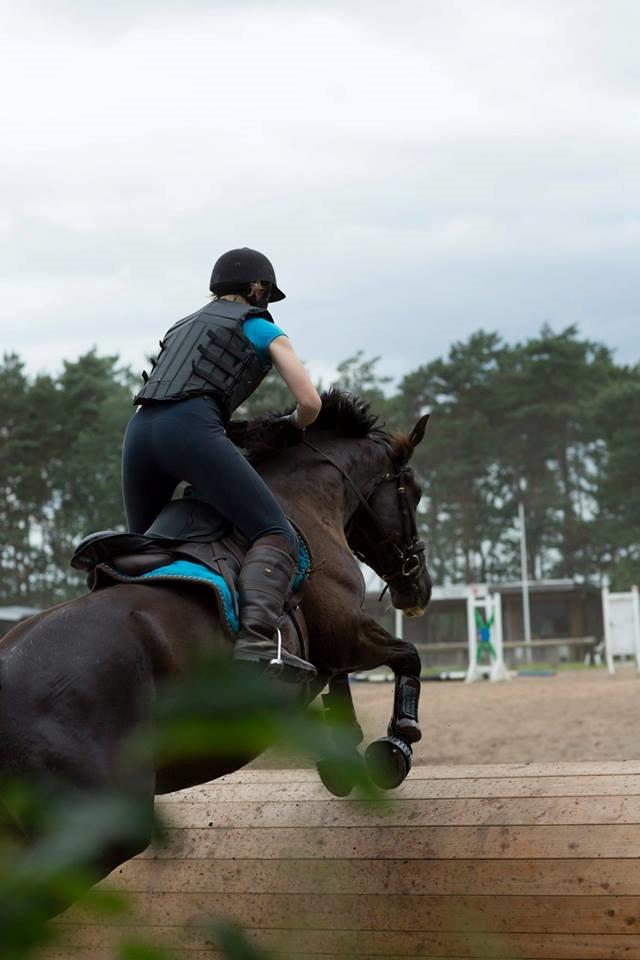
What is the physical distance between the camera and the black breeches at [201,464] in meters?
3.80

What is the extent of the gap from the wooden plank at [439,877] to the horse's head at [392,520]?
1413 millimetres

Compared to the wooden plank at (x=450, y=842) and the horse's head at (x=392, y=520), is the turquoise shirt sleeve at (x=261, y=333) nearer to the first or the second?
the horse's head at (x=392, y=520)

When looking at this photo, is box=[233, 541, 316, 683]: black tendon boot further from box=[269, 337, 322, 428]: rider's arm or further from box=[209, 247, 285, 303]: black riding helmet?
box=[209, 247, 285, 303]: black riding helmet

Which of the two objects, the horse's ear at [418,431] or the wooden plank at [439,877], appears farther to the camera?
the horse's ear at [418,431]

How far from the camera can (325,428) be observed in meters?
4.75

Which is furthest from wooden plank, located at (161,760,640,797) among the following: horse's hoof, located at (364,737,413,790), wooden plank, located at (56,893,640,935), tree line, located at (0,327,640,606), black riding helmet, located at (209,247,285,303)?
tree line, located at (0,327,640,606)

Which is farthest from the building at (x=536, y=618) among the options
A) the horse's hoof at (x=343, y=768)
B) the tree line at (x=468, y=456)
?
the horse's hoof at (x=343, y=768)

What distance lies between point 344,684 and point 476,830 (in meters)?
0.82

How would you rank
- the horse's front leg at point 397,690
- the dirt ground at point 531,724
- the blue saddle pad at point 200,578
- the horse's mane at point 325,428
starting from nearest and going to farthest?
the blue saddle pad at point 200,578, the horse's front leg at point 397,690, the horse's mane at point 325,428, the dirt ground at point 531,724

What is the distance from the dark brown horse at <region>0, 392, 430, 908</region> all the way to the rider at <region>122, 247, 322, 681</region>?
0.30 meters

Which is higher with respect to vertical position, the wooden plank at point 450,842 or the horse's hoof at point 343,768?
the horse's hoof at point 343,768

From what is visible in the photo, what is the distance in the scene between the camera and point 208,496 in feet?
12.5

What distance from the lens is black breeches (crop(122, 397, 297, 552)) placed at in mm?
3797

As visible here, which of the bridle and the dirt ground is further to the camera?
the dirt ground
